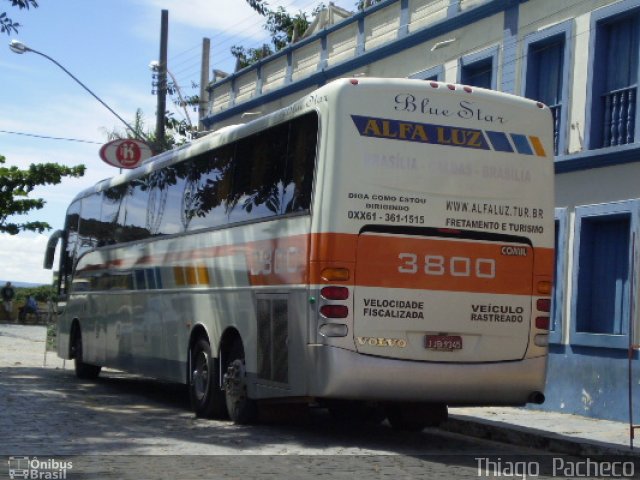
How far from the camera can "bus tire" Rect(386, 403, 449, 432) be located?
41.2ft

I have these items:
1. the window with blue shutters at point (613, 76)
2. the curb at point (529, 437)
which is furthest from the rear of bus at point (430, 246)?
the window with blue shutters at point (613, 76)

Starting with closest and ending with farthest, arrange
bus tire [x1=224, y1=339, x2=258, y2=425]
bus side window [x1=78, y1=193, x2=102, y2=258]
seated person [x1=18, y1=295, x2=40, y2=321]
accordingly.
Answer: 1. bus tire [x1=224, y1=339, x2=258, y2=425]
2. bus side window [x1=78, y1=193, x2=102, y2=258]
3. seated person [x1=18, y1=295, x2=40, y2=321]

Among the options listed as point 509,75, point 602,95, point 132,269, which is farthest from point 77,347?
point 602,95

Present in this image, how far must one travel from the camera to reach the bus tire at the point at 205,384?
13711mm

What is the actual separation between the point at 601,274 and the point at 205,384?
5.93 meters

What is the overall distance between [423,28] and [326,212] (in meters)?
10.3

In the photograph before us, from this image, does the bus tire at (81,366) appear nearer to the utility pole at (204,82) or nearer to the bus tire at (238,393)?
the bus tire at (238,393)

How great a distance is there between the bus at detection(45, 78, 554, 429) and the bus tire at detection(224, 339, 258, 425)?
22 millimetres

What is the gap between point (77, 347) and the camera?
21.0 meters

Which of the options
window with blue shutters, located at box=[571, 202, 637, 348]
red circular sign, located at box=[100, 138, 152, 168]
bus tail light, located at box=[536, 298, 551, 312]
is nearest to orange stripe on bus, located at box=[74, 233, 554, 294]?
bus tail light, located at box=[536, 298, 551, 312]

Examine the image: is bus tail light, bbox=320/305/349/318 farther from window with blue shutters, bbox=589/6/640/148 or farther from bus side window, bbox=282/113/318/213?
window with blue shutters, bbox=589/6/640/148

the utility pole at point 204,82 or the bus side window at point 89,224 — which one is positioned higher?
the utility pole at point 204,82

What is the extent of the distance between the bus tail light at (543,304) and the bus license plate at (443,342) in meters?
1.01

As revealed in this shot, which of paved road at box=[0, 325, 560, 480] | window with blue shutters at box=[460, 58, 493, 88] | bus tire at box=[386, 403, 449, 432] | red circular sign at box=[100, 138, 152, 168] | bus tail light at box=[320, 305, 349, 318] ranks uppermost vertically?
window with blue shutters at box=[460, 58, 493, 88]
